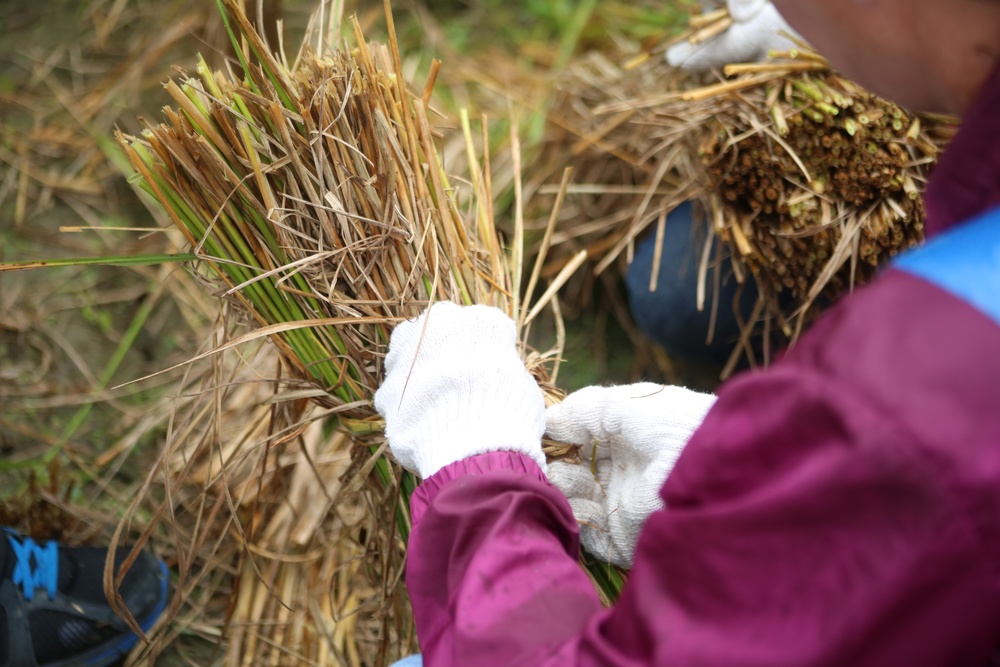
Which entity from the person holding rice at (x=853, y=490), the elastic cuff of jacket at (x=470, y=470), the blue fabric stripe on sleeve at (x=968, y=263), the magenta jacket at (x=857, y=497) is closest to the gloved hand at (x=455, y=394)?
the elastic cuff of jacket at (x=470, y=470)

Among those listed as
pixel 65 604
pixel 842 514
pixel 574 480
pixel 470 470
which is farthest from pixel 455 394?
pixel 65 604

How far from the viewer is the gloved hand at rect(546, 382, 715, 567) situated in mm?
985

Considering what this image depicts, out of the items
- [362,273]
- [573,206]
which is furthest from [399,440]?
[573,206]

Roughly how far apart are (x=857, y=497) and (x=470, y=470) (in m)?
0.44

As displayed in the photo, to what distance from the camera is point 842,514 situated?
50 cm

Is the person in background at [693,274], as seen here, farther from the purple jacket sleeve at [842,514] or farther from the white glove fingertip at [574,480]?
the purple jacket sleeve at [842,514]

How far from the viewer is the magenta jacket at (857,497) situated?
468 millimetres

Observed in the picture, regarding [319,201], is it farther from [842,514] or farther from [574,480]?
[842,514]

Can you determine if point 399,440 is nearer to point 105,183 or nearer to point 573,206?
point 573,206

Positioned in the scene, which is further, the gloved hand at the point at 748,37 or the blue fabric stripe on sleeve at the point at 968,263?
the gloved hand at the point at 748,37

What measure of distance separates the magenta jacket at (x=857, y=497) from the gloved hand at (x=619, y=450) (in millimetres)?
371

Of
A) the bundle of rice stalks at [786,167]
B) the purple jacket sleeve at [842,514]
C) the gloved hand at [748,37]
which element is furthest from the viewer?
the gloved hand at [748,37]

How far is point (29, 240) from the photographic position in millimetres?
1852

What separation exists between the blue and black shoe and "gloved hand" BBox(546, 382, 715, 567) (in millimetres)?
831
